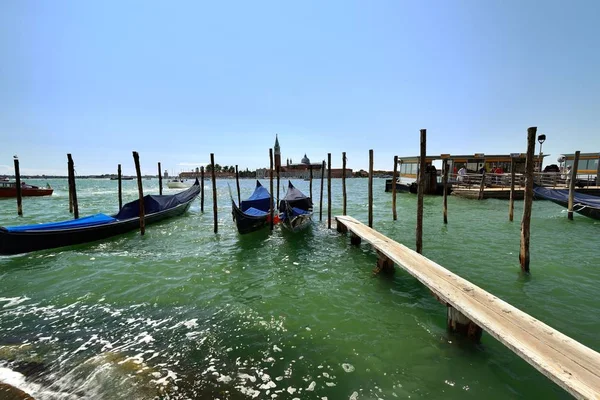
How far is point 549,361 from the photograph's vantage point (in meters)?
2.22

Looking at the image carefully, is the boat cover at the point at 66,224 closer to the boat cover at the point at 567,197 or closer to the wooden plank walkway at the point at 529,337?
the wooden plank walkway at the point at 529,337

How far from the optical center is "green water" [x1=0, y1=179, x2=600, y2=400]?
289cm

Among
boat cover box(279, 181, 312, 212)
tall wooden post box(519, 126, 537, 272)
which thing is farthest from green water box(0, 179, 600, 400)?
boat cover box(279, 181, 312, 212)

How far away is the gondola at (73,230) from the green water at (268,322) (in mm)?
408

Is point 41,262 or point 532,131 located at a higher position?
point 532,131

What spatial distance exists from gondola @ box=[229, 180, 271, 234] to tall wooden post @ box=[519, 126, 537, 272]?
6952mm

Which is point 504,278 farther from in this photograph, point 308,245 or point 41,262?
point 41,262

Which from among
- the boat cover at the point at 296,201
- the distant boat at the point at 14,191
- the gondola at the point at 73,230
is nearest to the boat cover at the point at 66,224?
the gondola at the point at 73,230

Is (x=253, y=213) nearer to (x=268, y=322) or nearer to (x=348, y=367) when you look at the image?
(x=268, y=322)

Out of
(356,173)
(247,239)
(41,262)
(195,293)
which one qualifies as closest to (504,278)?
(195,293)

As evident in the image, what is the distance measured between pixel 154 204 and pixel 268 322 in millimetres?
9543

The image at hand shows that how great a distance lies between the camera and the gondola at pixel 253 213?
9008 millimetres

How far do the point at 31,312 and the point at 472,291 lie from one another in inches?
254

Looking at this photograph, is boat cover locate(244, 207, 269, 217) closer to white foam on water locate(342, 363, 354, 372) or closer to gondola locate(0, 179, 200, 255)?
gondola locate(0, 179, 200, 255)
